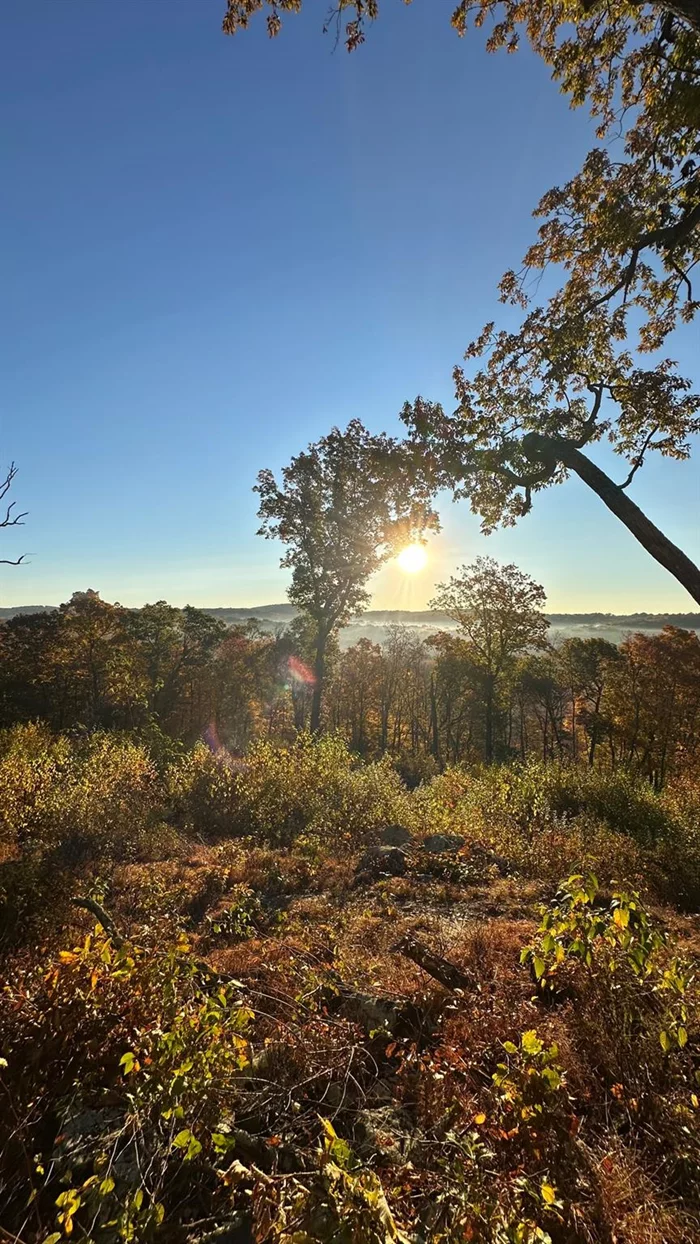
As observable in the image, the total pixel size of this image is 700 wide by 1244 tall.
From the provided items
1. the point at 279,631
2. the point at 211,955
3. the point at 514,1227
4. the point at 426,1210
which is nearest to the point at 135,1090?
the point at 426,1210

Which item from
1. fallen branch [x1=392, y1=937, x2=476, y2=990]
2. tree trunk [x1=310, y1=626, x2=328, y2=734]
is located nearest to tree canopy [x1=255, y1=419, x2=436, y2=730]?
tree trunk [x1=310, y1=626, x2=328, y2=734]

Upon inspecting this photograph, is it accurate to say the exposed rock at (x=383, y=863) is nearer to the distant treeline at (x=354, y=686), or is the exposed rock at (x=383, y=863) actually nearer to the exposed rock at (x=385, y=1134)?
the exposed rock at (x=385, y=1134)

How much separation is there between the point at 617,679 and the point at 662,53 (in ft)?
103

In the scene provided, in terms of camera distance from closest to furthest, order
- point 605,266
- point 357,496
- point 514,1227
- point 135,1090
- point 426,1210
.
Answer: point 514,1227
point 426,1210
point 135,1090
point 605,266
point 357,496

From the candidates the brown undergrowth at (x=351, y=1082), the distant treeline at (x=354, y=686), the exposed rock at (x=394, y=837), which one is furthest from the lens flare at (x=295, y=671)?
the brown undergrowth at (x=351, y=1082)

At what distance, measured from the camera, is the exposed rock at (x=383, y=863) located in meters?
9.02

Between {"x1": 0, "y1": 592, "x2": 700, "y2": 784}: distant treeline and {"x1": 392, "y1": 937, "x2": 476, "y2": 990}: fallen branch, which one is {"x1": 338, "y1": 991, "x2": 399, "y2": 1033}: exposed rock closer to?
{"x1": 392, "y1": 937, "x2": 476, "y2": 990}: fallen branch

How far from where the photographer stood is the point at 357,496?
21.6 m

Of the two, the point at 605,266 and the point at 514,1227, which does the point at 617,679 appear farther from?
the point at 514,1227

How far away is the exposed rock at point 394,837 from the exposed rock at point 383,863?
2.75ft

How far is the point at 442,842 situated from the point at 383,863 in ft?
5.01

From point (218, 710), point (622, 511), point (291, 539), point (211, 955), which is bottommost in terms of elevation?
point (218, 710)

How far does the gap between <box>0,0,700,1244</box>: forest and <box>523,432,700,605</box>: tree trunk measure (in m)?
0.04

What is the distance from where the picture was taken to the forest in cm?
236
